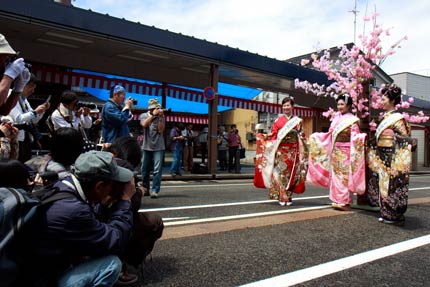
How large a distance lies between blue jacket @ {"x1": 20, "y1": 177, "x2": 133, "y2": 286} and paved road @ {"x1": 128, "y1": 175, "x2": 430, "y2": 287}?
31.3 inches

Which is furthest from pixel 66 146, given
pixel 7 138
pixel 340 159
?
pixel 340 159

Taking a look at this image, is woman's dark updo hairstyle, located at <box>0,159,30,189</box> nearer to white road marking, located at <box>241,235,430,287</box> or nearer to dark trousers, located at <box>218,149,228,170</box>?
white road marking, located at <box>241,235,430,287</box>

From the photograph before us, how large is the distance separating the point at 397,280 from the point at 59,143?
259 cm

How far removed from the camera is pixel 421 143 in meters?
25.8

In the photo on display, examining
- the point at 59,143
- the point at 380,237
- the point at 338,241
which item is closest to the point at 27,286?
the point at 59,143

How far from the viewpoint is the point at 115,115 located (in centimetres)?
497

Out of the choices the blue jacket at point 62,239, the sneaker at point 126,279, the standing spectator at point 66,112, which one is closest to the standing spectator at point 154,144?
the standing spectator at point 66,112

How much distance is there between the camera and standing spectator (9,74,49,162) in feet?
12.0

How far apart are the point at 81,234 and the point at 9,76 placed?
1237 millimetres

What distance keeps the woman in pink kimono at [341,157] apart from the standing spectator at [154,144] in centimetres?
242

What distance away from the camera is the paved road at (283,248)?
268 cm

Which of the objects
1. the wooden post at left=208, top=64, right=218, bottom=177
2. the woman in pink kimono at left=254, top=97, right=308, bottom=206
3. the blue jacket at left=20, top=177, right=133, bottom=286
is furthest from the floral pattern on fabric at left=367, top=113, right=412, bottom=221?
the wooden post at left=208, top=64, right=218, bottom=177

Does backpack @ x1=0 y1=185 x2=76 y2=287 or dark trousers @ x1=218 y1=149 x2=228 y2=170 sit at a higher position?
dark trousers @ x1=218 y1=149 x2=228 y2=170

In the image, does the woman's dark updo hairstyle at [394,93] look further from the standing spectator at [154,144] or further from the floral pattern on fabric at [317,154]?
the standing spectator at [154,144]
